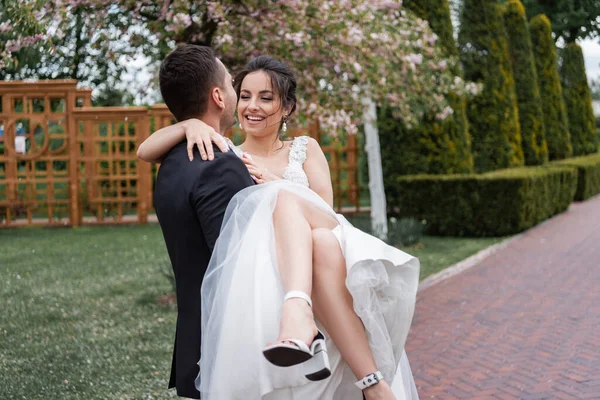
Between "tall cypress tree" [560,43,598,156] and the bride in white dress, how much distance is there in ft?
91.4

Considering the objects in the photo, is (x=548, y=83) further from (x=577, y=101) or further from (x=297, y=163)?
(x=297, y=163)

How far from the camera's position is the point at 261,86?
3.13m

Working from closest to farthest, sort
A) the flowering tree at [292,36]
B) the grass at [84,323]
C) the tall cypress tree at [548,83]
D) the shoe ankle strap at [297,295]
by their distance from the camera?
the shoe ankle strap at [297,295]
the grass at [84,323]
the flowering tree at [292,36]
the tall cypress tree at [548,83]

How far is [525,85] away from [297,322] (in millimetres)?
20160

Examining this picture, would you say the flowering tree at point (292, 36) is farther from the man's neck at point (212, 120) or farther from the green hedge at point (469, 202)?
the green hedge at point (469, 202)

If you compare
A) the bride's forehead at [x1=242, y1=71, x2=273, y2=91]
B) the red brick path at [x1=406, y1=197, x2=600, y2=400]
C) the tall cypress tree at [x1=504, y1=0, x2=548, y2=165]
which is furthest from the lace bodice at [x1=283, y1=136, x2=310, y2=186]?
the tall cypress tree at [x1=504, y1=0, x2=548, y2=165]

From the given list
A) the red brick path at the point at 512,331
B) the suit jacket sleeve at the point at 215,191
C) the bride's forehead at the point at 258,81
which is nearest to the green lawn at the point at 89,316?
the red brick path at the point at 512,331

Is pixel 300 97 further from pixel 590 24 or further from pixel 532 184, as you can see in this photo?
pixel 590 24

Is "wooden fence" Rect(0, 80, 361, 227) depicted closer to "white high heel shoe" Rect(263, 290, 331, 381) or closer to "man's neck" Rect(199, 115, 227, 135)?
"man's neck" Rect(199, 115, 227, 135)

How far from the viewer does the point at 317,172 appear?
11.0 ft

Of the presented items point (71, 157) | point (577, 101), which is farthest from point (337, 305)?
point (577, 101)

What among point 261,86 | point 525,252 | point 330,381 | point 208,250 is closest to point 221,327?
point 208,250

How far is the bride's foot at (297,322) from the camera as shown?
207 cm

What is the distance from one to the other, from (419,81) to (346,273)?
774cm
